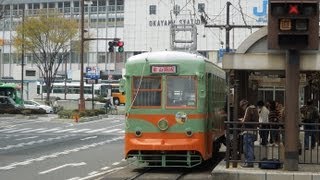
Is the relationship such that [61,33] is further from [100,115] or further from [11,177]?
[11,177]

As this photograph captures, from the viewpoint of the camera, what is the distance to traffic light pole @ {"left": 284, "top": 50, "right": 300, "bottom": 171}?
46.6 feet

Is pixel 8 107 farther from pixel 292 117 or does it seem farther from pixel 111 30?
pixel 111 30

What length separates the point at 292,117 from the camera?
46.7 feet

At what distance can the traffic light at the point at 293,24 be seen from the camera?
46.8 ft

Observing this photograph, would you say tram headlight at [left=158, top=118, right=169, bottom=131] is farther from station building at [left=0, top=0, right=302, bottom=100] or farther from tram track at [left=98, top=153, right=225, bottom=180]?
station building at [left=0, top=0, right=302, bottom=100]

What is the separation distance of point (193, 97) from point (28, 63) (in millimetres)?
91919

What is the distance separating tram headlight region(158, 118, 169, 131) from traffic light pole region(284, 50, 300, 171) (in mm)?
3730

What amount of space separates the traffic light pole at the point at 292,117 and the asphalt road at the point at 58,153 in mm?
5141

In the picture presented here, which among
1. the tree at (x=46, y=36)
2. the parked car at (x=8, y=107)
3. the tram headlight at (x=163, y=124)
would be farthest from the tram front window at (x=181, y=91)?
the tree at (x=46, y=36)

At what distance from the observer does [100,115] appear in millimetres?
51750

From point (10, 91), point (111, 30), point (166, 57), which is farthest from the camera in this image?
point (111, 30)

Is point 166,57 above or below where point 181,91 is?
above

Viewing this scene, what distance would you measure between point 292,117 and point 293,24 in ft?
7.05

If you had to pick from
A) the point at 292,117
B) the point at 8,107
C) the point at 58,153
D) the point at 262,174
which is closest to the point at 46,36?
the point at 8,107
